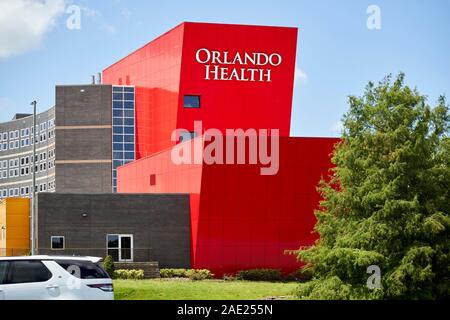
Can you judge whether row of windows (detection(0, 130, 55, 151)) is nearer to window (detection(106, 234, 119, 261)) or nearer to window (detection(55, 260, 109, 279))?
window (detection(106, 234, 119, 261))

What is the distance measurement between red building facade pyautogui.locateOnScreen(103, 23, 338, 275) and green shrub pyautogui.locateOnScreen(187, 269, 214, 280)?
956 mm

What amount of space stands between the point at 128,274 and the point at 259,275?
287 inches

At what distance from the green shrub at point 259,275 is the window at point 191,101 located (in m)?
24.3

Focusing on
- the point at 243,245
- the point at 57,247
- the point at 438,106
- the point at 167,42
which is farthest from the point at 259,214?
the point at 167,42

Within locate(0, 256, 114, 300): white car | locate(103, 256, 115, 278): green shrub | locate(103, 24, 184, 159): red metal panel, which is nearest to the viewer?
locate(0, 256, 114, 300): white car

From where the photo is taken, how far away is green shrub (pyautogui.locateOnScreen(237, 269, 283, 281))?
4475cm

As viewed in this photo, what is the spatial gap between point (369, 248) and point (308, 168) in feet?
49.0

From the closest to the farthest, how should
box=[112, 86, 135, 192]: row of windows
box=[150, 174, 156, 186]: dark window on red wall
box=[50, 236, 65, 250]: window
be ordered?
1. box=[50, 236, 65, 250]: window
2. box=[150, 174, 156, 186]: dark window on red wall
3. box=[112, 86, 135, 192]: row of windows

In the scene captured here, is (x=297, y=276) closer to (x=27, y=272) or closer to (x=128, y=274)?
(x=128, y=274)

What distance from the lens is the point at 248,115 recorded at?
219ft

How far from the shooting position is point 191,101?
6675 centimetres

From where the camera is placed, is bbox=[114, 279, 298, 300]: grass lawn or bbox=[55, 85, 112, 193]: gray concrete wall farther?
bbox=[55, 85, 112, 193]: gray concrete wall

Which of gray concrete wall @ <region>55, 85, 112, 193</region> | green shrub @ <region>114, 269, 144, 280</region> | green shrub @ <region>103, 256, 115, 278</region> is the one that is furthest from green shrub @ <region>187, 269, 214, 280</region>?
gray concrete wall @ <region>55, 85, 112, 193</region>

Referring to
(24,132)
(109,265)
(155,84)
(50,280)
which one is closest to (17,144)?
(24,132)
